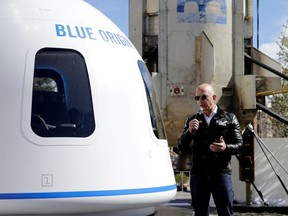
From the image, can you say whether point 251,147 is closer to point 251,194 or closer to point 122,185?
point 251,194

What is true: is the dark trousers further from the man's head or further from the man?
the man's head

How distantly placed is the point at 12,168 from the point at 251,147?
10490 millimetres

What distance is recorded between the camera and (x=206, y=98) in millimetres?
5508

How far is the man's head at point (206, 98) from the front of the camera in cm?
546

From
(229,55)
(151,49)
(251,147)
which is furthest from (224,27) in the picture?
(251,147)

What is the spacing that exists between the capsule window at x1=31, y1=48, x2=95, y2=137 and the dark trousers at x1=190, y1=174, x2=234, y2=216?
1.21 meters

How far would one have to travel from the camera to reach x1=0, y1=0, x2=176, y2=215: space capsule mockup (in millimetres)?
4871

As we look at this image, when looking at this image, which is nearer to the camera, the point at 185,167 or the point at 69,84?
the point at 69,84

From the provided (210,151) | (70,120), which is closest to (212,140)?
(210,151)

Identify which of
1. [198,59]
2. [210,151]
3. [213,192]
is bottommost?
[213,192]

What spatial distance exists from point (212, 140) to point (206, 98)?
409mm

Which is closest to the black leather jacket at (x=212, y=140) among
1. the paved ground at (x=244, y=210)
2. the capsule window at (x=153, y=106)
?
the capsule window at (x=153, y=106)

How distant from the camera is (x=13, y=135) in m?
4.86

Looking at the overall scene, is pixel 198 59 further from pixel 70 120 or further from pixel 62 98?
pixel 70 120
